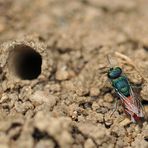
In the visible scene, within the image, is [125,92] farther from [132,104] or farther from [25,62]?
[25,62]

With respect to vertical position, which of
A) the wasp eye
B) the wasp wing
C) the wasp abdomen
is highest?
the wasp eye

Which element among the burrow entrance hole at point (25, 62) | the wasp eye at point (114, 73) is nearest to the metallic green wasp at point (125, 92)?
the wasp eye at point (114, 73)

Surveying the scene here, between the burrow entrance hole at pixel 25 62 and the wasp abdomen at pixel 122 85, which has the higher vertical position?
the burrow entrance hole at pixel 25 62

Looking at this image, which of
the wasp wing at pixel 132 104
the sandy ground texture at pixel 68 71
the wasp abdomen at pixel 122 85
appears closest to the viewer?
the sandy ground texture at pixel 68 71

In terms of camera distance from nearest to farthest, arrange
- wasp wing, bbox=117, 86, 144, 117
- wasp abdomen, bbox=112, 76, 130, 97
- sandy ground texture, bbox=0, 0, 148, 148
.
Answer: sandy ground texture, bbox=0, 0, 148, 148, wasp wing, bbox=117, 86, 144, 117, wasp abdomen, bbox=112, 76, 130, 97

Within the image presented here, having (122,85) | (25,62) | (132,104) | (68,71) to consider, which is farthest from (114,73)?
(25,62)

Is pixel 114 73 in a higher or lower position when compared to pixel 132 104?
higher

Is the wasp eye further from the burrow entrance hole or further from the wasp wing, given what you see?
the burrow entrance hole

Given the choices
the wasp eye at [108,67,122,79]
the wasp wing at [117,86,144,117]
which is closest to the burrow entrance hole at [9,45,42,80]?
the wasp eye at [108,67,122,79]

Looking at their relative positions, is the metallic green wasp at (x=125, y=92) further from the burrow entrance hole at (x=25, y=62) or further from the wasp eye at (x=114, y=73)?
the burrow entrance hole at (x=25, y=62)
